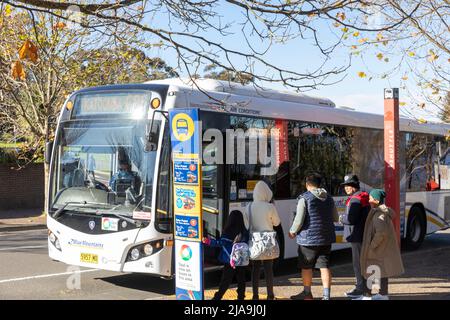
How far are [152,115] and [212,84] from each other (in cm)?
199

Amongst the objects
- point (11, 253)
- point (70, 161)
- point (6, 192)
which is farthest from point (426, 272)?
point (6, 192)

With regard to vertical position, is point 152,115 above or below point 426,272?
above

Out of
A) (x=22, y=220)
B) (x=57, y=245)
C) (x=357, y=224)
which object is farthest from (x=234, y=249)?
(x=22, y=220)

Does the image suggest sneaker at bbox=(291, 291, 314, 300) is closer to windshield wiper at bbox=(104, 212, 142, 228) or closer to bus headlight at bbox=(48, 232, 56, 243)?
windshield wiper at bbox=(104, 212, 142, 228)

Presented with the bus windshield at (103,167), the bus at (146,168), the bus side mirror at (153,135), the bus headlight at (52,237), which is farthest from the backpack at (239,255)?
the bus headlight at (52,237)

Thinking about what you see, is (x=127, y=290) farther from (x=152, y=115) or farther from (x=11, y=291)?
(x=152, y=115)

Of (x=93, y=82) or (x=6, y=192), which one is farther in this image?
(x=6, y=192)

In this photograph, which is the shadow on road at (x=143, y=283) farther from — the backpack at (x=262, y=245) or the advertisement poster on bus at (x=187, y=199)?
the advertisement poster on bus at (x=187, y=199)

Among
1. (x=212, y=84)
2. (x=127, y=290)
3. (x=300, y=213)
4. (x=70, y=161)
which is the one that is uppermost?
(x=212, y=84)

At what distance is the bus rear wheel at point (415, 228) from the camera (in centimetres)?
1453

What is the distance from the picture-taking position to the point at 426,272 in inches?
426

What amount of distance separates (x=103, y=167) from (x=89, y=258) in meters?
1.36

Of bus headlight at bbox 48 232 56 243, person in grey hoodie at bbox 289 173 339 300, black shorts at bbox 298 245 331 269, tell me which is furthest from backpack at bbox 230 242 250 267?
bus headlight at bbox 48 232 56 243

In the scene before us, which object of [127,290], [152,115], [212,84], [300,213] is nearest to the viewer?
[300,213]
